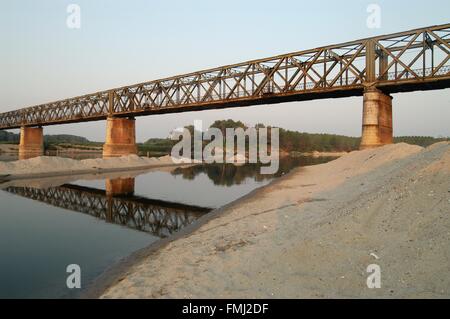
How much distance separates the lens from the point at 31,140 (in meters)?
85.8

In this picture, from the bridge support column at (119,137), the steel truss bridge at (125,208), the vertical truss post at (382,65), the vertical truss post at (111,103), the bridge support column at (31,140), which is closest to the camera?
the steel truss bridge at (125,208)

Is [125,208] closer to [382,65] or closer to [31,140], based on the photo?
[382,65]

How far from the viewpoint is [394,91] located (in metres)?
30.8

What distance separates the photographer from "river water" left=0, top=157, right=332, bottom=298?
8.30 m

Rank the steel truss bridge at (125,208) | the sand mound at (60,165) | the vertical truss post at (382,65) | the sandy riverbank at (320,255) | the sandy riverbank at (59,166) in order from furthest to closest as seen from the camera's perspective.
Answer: the sand mound at (60,165)
the sandy riverbank at (59,166)
the vertical truss post at (382,65)
the steel truss bridge at (125,208)
the sandy riverbank at (320,255)

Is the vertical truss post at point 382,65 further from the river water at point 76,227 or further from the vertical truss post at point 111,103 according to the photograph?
the vertical truss post at point 111,103

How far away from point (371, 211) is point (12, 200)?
2203 cm

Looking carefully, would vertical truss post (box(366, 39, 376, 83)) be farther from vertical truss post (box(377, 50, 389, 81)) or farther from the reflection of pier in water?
the reflection of pier in water

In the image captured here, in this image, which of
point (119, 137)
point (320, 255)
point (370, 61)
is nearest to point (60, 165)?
point (119, 137)

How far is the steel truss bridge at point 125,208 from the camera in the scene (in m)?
14.6

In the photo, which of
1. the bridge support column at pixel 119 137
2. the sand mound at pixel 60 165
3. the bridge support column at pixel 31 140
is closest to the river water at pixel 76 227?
the sand mound at pixel 60 165

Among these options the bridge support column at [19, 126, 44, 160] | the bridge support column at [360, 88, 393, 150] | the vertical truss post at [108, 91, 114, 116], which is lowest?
the bridge support column at [360, 88, 393, 150]

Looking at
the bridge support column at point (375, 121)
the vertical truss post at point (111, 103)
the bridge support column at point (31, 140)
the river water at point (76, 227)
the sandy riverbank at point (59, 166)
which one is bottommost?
the river water at point (76, 227)

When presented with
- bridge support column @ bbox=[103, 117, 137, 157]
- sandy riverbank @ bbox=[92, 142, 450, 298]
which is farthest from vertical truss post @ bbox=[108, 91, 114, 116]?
sandy riverbank @ bbox=[92, 142, 450, 298]
